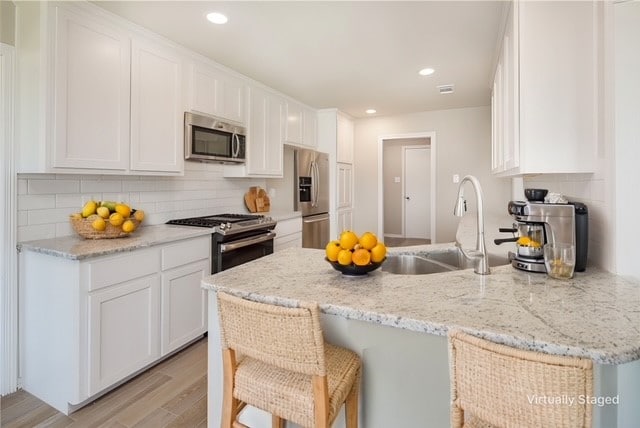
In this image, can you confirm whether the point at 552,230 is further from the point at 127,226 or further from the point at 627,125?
the point at 127,226

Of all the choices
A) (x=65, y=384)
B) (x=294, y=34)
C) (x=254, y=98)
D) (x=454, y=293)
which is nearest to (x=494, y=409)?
(x=454, y=293)

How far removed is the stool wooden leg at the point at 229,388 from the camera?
1.15 m

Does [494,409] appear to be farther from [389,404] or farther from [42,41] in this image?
[42,41]

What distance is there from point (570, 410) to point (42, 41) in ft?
8.98

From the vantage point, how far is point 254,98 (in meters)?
3.69

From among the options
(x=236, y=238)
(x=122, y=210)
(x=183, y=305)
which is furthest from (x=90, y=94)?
(x=183, y=305)

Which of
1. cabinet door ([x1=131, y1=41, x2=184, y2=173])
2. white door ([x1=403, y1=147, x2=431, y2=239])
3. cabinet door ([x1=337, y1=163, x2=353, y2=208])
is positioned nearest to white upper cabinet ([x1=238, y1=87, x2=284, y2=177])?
cabinet door ([x1=131, y1=41, x2=184, y2=173])

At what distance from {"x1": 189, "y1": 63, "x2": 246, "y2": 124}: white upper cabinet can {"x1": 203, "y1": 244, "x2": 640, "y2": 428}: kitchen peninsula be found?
2011 millimetres

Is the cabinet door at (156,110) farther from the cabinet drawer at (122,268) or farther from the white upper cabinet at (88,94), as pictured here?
the cabinet drawer at (122,268)

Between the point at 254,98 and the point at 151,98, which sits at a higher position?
the point at 254,98

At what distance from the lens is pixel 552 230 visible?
1.43 m

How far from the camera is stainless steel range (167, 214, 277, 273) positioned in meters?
2.71

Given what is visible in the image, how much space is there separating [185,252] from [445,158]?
413 centimetres

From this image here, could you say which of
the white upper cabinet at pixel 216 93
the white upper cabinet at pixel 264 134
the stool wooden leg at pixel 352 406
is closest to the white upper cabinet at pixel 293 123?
the white upper cabinet at pixel 264 134
